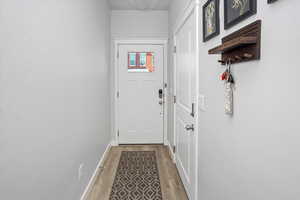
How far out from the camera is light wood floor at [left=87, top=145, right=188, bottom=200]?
2.32 metres

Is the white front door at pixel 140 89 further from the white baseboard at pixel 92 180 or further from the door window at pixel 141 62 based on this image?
the white baseboard at pixel 92 180

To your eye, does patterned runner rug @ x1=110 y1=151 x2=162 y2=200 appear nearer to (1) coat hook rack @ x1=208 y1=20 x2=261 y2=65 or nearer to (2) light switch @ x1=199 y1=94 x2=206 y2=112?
(2) light switch @ x1=199 y1=94 x2=206 y2=112

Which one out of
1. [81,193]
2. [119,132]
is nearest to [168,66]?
[119,132]

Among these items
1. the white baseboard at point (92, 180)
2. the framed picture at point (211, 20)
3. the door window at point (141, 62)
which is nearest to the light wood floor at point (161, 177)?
the white baseboard at point (92, 180)

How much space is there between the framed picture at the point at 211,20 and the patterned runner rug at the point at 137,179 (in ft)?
5.72

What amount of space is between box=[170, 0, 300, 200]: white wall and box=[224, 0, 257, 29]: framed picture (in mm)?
34

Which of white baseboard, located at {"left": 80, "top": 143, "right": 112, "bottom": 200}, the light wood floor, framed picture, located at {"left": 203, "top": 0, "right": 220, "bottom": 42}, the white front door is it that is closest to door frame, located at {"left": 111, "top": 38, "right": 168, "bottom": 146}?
the white front door

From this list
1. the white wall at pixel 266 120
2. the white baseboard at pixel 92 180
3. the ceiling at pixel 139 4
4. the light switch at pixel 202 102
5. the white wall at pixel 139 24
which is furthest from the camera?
the white wall at pixel 139 24

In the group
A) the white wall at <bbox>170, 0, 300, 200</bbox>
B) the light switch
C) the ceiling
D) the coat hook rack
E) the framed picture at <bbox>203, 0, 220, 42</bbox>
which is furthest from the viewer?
the ceiling

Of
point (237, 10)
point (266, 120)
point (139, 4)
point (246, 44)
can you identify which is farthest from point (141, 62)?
point (266, 120)

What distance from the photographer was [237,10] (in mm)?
1074

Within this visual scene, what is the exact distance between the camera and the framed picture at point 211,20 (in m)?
1.37

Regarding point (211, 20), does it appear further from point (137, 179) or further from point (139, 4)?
point (139, 4)

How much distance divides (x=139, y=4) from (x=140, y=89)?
156 centimetres
